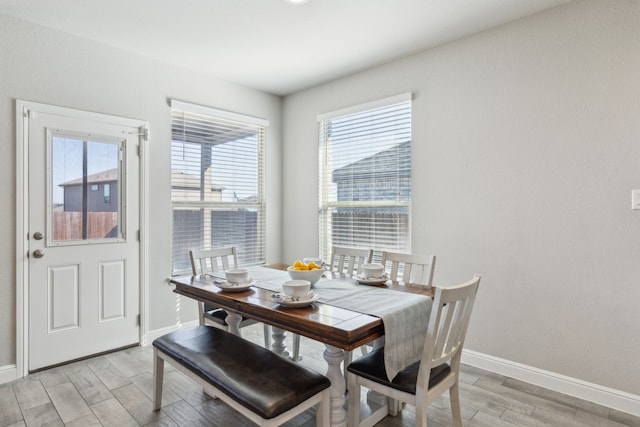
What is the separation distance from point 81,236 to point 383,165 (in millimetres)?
2753

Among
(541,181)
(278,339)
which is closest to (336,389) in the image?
(278,339)

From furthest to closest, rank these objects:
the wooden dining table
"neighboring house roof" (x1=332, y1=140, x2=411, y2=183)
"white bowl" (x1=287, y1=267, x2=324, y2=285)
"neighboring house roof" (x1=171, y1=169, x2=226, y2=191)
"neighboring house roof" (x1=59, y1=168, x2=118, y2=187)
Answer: "neighboring house roof" (x1=171, y1=169, x2=226, y2=191) → "neighboring house roof" (x1=332, y1=140, x2=411, y2=183) → "neighboring house roof" (x1=59, y1=168, x2=118, y2=187) → "white bowl" (x1=287, y1=267, x2=324, y2=285) → the wooden dining table

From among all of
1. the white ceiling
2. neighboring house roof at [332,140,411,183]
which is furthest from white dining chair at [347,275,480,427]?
the white ceiling

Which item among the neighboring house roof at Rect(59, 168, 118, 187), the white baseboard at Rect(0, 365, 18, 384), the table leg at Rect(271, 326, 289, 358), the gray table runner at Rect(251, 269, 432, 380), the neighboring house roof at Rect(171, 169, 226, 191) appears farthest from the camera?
the neighboring house roof at Rect(171, 169, 226, 191)

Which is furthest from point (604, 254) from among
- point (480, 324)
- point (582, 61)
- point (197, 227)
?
point (197, 227)

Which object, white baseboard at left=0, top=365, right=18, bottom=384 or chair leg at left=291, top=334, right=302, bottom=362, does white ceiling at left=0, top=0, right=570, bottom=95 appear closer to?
chair leg at left=291, top=334, right=302, bottom=362

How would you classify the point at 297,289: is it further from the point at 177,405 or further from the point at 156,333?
the point at 156,333

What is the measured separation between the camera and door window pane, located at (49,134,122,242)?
9.67ft

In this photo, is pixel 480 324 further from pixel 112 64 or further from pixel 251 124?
pixel 112 64

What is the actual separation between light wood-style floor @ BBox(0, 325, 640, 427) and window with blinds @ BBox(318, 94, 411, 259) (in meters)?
1.41

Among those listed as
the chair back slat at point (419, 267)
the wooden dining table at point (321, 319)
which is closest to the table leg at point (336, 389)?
the wooden dining table at point (321, 319)

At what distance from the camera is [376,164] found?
364 centimetres

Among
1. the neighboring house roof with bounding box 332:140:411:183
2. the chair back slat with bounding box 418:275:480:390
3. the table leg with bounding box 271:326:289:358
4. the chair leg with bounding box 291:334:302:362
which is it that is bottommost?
the chair leg with bounding box 291:334:302:362

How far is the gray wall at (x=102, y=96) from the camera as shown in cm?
272
